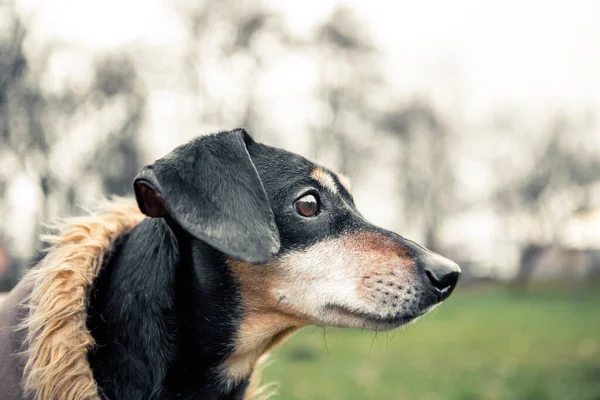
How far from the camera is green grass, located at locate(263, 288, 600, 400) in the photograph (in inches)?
261

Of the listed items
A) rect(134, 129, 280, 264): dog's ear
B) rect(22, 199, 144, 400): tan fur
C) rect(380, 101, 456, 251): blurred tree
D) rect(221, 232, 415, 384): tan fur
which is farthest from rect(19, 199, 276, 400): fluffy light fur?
rect(380, 101, 456, 251): blurred tree

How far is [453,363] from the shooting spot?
8820 millimetres

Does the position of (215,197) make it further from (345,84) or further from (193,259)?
(345,84)

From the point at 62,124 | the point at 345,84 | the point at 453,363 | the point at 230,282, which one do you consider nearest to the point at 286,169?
the point at 230,282

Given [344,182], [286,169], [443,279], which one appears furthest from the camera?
[344,182]

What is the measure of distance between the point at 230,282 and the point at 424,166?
31992mm

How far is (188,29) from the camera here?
54.6 feet

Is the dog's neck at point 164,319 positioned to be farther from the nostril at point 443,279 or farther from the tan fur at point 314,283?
the nostril at point 443,279

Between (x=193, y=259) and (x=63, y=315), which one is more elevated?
(x=193, y=259)

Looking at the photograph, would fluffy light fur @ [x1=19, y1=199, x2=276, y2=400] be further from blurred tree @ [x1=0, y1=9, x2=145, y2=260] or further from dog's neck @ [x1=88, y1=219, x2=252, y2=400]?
blurred tree @ [x1=0, y1=9, x2=145, y2=260]

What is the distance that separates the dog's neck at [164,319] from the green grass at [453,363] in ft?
3.41

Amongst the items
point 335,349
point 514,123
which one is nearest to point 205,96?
point 335,349

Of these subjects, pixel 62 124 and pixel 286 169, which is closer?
pixel 286 169

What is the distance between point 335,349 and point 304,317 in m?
8.38
